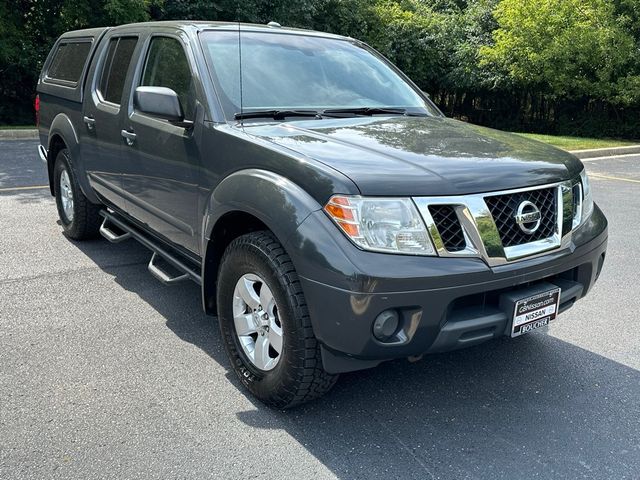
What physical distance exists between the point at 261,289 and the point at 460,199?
3.44ft

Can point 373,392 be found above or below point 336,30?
below

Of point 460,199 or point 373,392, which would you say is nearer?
point 460,199

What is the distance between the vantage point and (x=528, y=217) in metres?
2.82

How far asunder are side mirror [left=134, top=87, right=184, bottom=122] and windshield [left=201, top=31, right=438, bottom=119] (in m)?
0.26

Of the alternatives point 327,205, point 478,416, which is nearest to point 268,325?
point 327,205

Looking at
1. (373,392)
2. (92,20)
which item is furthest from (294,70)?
(92,20)

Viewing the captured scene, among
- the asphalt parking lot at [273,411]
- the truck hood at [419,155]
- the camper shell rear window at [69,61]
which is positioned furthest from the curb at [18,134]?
the truck hood at [419,155]

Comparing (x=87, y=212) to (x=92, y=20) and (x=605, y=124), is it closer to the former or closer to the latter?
(x=92, y=20)

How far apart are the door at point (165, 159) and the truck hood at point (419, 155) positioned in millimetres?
542

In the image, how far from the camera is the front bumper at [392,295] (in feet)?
8.20

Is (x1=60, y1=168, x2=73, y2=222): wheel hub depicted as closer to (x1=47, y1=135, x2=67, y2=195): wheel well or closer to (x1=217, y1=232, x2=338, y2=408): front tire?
(x1=47, y1=135, x2=67, y2=195): wheel well

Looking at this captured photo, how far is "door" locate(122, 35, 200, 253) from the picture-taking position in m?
3.58

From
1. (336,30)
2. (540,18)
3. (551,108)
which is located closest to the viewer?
(540,18)

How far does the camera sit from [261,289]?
3004 millimetres
